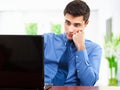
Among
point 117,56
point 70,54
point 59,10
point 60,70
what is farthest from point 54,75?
point 59,10

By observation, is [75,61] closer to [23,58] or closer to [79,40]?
[79,40]

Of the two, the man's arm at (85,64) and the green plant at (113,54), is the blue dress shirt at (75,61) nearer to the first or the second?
the man's arm at (85,64)

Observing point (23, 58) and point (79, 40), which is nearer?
point (23, 58)

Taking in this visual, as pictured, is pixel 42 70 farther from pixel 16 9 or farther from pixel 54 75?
pixel 16 9

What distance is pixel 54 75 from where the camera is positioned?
187 cm

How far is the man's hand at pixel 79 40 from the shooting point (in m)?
1.81

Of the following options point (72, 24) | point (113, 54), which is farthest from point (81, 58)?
point (113, 54)

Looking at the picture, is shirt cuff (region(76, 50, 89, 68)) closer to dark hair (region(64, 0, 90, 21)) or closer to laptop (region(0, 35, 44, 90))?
dark hair (region(64, 0, 90, 21))

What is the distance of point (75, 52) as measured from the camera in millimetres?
1843

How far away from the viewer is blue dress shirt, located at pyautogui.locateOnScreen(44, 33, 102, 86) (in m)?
1.76

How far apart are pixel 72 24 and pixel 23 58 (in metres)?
0.90

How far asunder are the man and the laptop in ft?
2.33

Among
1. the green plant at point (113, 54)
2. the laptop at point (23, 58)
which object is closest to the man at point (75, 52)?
the laptop at point (23, 58)

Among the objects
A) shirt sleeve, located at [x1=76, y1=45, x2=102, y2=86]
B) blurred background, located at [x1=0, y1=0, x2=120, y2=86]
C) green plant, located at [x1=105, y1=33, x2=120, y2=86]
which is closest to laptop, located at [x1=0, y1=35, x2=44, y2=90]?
shirt sleeve, located at [x1=76, y1=45, x2=102, y2=86]
